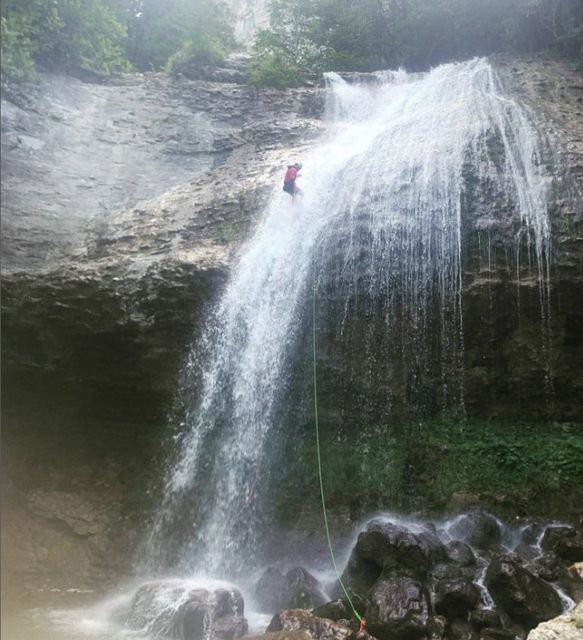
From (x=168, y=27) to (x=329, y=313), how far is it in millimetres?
13806

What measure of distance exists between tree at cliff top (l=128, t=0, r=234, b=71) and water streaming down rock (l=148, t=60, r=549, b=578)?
10.2 meters

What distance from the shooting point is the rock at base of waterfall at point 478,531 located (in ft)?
26.8

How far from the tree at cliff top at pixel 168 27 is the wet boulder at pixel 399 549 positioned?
1520 cm

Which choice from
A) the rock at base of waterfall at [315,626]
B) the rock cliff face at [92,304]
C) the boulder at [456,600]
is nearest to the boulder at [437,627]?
the boulder at [456,600]

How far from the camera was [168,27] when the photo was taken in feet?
60.2

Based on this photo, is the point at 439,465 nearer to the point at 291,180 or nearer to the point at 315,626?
the point at 315,626

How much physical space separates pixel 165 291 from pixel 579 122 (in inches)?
343

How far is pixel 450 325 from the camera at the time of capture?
938cm

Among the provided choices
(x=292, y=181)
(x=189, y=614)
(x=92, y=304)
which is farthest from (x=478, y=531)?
(x=92, y=304)

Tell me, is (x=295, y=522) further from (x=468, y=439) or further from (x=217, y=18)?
(x=217, y=18)

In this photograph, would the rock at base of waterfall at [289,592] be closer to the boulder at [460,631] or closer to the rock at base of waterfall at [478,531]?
the boulder at [460,631]

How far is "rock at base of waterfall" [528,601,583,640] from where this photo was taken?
4.62m

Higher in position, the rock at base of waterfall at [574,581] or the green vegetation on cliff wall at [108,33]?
the green vegetation on cliff wall at [108,33]

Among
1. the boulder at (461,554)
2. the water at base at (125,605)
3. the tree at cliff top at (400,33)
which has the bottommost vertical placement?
the water at base at (125,605)
